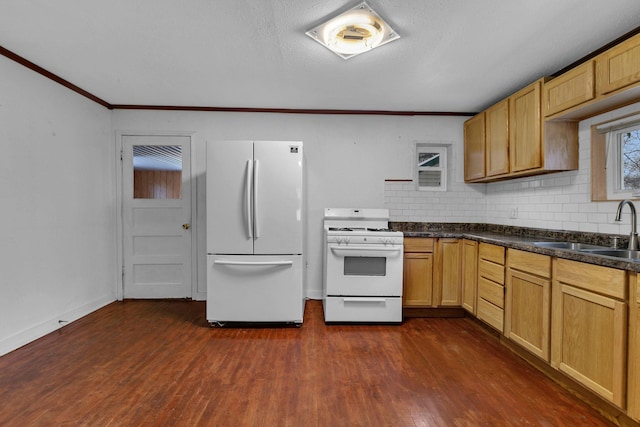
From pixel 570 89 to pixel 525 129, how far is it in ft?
1.56

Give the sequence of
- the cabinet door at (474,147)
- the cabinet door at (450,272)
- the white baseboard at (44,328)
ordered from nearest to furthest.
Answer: the white baseboard at (44,328) < the cabinet door at (450,272) < the cabinet door at (474,147)

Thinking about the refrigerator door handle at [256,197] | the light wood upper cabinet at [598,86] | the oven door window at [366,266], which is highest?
the light wood upper cabinet at [598,86]

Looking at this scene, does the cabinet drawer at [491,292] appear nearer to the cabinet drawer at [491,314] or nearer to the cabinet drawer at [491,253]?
the cabinet drawer at [491,314]


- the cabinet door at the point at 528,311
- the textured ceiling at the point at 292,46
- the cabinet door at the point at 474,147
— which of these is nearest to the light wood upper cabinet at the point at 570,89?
the textured ceiling at the point at 292,46

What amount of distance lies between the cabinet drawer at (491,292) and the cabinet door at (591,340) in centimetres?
55

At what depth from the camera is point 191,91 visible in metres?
3.07

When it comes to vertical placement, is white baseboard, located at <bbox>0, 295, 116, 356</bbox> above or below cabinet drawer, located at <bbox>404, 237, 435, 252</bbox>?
below

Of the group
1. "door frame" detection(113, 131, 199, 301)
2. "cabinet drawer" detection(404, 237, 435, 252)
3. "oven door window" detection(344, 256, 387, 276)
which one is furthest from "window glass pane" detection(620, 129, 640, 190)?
"door frame" detection(113, 131, 199, 301)

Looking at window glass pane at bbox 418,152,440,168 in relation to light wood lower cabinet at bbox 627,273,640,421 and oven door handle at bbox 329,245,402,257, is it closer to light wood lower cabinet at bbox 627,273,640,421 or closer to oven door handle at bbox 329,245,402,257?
oven door handle at bbox 329,245,402,257

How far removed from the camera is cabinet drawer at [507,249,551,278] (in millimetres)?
1995

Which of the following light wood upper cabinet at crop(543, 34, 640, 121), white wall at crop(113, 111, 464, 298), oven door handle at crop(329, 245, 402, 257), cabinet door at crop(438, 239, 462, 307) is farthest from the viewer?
white wall at crop(113, 111, 464, 298)

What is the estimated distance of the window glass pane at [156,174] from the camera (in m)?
3.58

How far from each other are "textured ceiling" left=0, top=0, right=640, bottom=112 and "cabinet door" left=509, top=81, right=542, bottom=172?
0.20m

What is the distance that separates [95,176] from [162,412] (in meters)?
2.77
